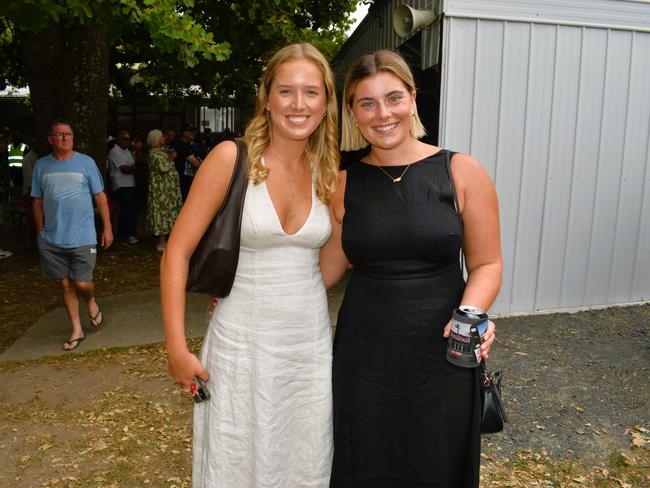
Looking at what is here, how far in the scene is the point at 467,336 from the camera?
2.01m

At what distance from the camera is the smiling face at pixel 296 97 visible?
2254 mm

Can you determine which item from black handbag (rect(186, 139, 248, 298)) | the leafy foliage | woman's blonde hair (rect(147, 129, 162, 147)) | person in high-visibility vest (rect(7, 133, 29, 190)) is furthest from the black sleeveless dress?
person in high-visibility vest (rect(7, 133, 29, 190))

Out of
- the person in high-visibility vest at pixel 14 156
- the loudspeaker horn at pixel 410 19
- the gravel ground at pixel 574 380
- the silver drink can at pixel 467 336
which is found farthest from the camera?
the person in high-visibility vest at pixel 14 156

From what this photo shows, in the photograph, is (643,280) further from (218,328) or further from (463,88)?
(218,328)

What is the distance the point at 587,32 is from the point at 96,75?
711 centimetres

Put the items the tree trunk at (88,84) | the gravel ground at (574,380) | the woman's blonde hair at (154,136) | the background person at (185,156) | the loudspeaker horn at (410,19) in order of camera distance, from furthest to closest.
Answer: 1. the background person at (185,156)
2. the woman's blonde hair at (154,136)
3. the tree trunk at (88,84)
4. the loudspeaker horn at (410,19)
5. the gravel ground at (574,380)

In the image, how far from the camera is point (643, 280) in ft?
22.4

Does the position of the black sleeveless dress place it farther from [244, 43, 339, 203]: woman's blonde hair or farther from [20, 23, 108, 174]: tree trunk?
[20, 23, 108, 174]: tree trunk

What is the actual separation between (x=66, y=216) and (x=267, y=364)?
3.99 metres

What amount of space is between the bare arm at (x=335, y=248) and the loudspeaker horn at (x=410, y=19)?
417 centimetres

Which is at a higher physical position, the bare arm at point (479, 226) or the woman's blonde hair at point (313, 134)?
the woman's blonde hair at point (313, 134)

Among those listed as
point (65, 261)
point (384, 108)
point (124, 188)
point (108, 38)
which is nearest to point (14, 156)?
point (124, 188)

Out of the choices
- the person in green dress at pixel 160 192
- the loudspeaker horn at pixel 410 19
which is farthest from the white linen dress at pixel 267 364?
the person in green dress at pixel 160 192

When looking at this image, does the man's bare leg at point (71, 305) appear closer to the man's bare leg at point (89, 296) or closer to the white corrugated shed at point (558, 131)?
the man's bare leg at point (89, 296)
